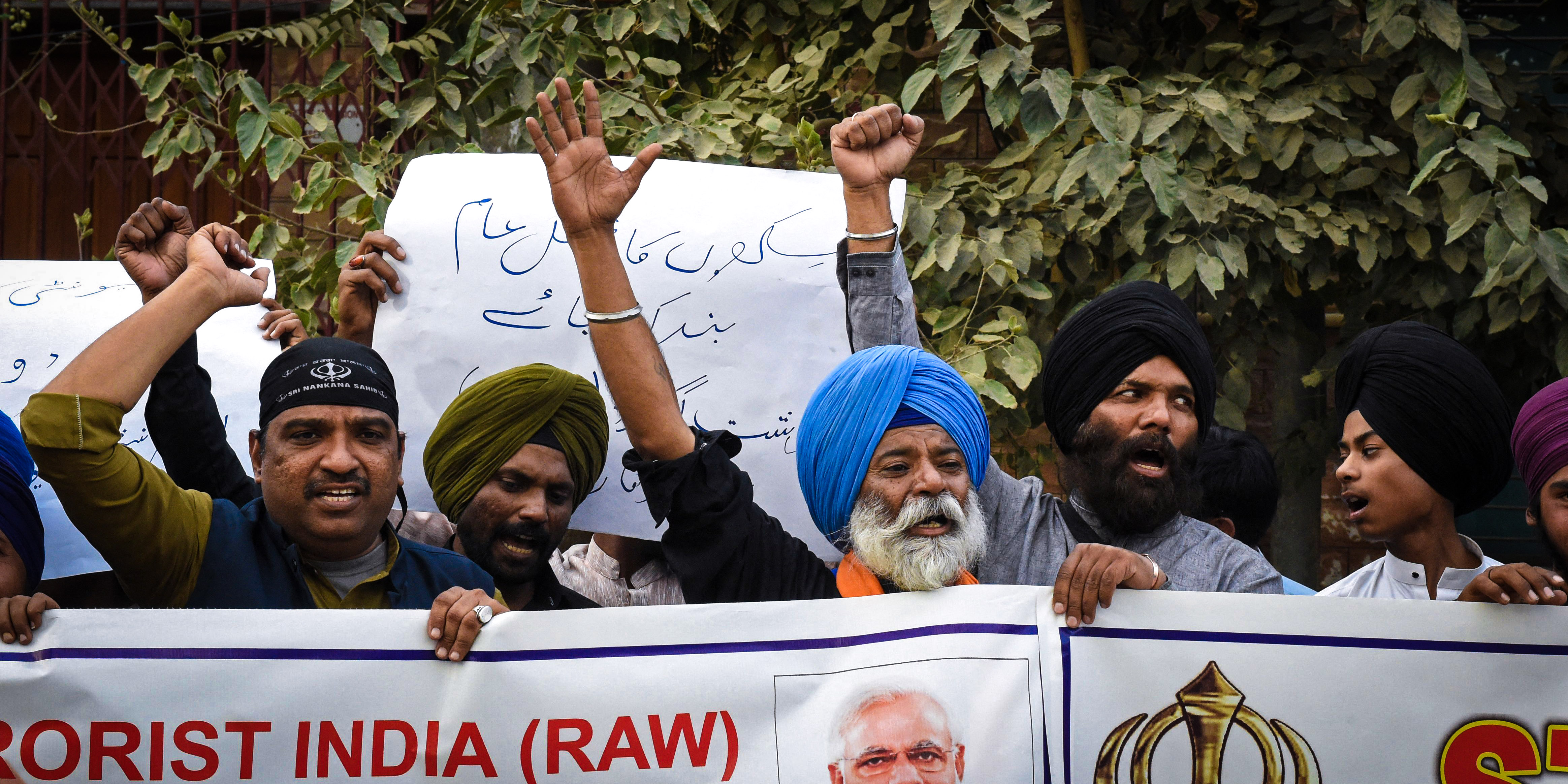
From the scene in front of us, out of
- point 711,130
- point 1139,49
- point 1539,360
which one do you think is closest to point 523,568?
point 711,130

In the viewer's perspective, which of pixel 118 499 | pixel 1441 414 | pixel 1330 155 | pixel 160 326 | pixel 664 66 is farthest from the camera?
pixel 664 66

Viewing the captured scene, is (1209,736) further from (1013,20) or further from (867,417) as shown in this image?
(1013,20)

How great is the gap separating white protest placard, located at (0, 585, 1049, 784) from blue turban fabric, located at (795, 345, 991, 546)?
0.32 metres

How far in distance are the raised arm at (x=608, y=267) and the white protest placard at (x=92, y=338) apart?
916 millimetres

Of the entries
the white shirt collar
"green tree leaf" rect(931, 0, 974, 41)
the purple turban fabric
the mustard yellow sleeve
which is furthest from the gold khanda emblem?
"green tree leaf" rect(931, 0, 974, 41)

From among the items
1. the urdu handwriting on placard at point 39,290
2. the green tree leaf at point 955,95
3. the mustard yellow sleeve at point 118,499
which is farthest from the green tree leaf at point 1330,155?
the urdu handwriting on placard at point 39,290

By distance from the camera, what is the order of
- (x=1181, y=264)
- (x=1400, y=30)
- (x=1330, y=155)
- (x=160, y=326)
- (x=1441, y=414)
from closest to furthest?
1. (x=160, y=326)
2. (x=1441, y=414)
3. (x=1181, y=264)
4. (x=1400, y=30)
5. (x=1330, y=155)

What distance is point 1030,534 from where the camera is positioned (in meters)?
2.55

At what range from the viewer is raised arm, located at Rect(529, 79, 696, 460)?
236cm

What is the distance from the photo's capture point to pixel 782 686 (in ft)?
6.89

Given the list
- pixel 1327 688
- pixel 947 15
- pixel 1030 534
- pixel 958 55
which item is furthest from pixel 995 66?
pixel 1327 688

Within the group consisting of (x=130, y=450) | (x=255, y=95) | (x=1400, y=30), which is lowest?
(x=130, y=450)

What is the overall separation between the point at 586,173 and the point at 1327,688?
4.98 feet

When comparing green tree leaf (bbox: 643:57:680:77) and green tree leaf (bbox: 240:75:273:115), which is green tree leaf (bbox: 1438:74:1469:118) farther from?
green tree leaf (bbox: 240:75:273:115)
